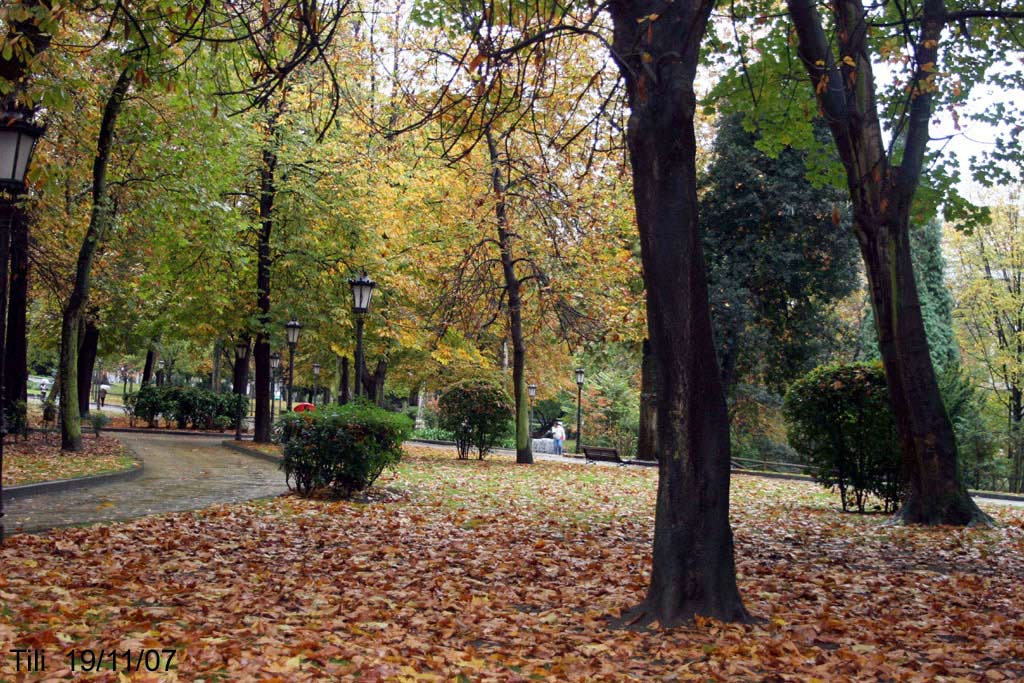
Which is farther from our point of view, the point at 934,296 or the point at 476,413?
the point at 934,296

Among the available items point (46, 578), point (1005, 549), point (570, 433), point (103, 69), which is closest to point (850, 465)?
point (1005, 549)

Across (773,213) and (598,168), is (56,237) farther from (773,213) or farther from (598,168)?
(773,213)

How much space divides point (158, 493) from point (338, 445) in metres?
3.09

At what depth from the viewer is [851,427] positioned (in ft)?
41.4

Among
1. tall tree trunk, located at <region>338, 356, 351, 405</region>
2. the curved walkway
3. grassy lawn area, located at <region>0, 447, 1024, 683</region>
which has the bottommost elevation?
grassy lawn area, located at <region>0, 447, 1024, 683</region>

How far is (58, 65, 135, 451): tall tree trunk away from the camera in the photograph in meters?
17.1

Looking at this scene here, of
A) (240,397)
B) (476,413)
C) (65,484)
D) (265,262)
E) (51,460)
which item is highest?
(265,262)

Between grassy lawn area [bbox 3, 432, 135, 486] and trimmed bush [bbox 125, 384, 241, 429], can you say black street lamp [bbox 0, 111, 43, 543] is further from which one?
trimmed bush [bbox 125, 384, 241, 429]

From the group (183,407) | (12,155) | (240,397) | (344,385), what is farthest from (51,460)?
(183,407)

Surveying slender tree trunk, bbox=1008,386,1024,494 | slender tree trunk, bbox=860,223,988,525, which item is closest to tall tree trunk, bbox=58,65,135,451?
slender tree trunk, bbox=860,223,988,525

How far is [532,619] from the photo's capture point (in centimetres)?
611

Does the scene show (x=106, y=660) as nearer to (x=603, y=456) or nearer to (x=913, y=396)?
(x=913, y=396)

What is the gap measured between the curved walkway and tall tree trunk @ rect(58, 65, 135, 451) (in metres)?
1.96

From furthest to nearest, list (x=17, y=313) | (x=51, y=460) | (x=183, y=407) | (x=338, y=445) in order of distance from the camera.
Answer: (x=183, y=407) < (x=17, y=313) < (x=51, y=460) < (x=338, y=445)
